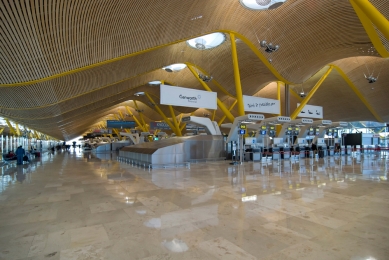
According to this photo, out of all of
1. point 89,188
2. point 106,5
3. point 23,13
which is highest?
point 106,5

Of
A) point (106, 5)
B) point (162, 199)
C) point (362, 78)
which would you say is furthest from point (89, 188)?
point (362, 78)

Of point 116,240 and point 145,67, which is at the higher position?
point 145,67

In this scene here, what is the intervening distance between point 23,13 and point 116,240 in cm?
852

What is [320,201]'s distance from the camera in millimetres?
5473

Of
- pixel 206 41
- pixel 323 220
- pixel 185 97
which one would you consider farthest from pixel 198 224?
pixel 206 41

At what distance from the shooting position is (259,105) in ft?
60.1

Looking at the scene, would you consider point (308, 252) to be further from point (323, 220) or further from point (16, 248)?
point (16, 248)

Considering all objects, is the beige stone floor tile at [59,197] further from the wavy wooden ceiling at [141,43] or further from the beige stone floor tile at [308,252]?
the wavy wooden ceiling at [141,43]

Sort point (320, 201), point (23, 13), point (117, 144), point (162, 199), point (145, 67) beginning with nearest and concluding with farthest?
point (320, 201), point (162, 199), point (23, 13), point (145, 67), point (117, 144)

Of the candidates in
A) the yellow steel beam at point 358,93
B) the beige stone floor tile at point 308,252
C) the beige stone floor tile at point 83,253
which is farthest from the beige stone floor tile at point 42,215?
the yellow steel beam at point 358,93

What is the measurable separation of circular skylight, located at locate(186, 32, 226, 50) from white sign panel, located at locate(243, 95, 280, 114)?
7820mm

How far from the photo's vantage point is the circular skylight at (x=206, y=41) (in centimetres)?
2255

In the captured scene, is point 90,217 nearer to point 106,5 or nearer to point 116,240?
point 116,240

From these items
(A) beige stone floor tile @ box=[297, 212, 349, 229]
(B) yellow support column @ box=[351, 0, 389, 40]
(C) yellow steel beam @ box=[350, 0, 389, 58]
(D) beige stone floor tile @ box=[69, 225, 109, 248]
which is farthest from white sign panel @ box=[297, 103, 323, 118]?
(D) beige stone floor tile @ box=[69, 225, 109, 248]
